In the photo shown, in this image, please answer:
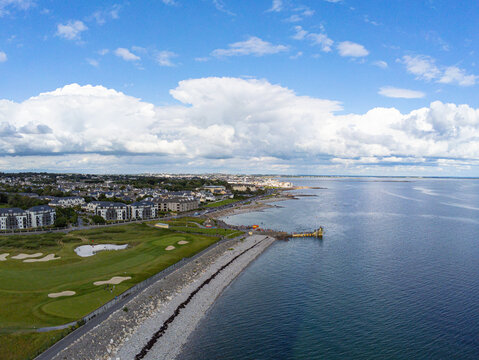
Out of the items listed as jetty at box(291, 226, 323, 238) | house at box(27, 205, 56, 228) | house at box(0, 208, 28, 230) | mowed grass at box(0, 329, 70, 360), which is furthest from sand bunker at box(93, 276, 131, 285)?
house at box(0, 208, 28, 230)

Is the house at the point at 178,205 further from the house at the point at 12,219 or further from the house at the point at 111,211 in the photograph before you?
the house at the point at 12,219

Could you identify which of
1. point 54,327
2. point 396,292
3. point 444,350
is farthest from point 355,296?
point 54,327

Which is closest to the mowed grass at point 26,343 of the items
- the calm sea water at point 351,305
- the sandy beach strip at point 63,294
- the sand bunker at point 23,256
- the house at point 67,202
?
the sandy beach strip at point 63,294

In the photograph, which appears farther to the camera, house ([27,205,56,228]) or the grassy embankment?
house ([27,205,56,228])

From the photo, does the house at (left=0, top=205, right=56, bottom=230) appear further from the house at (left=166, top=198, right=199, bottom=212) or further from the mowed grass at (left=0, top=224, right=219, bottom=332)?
the house at (left=166, top=198, right=199, bottom=212)

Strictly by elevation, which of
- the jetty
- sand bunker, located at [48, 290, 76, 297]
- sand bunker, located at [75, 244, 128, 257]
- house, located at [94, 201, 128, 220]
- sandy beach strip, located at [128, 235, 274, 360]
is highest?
house, located at [94, 201, 128, 220]

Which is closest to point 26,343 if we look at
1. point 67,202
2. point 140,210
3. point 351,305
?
point 351,305

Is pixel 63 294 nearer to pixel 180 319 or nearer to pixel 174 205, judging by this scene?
pixel 180 319
